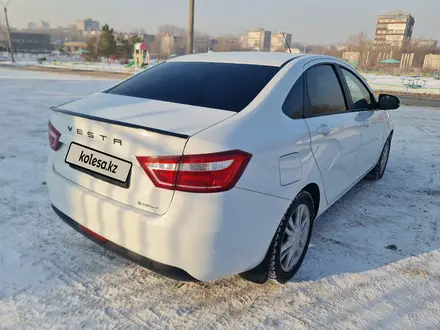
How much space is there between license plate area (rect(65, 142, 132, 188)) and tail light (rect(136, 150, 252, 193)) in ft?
0.74

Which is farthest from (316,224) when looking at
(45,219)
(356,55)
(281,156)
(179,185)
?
(356,55)

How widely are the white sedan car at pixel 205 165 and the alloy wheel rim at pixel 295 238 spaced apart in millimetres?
13

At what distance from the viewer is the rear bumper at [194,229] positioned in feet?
5.93

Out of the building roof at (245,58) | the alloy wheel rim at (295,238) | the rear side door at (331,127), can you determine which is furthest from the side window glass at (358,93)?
the alloy wheel rim at (295,238)

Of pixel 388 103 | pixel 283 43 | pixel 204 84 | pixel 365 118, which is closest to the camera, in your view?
pixel 204 84

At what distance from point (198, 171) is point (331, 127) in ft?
4.65

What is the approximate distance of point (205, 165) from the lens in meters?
1.77

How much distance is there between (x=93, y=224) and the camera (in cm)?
215

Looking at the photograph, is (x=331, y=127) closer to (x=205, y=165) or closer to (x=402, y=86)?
(x=205, y=165)

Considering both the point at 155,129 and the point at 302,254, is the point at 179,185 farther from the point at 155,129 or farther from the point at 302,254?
the point at 302,254

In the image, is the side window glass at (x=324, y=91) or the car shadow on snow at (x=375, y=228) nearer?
the side window glass at (x=324, y=91)

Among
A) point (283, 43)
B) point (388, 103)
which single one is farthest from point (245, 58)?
point (283, 43)

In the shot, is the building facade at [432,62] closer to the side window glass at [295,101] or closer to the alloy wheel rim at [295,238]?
the side window glass at [295,101]

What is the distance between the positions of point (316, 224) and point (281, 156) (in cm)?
161
